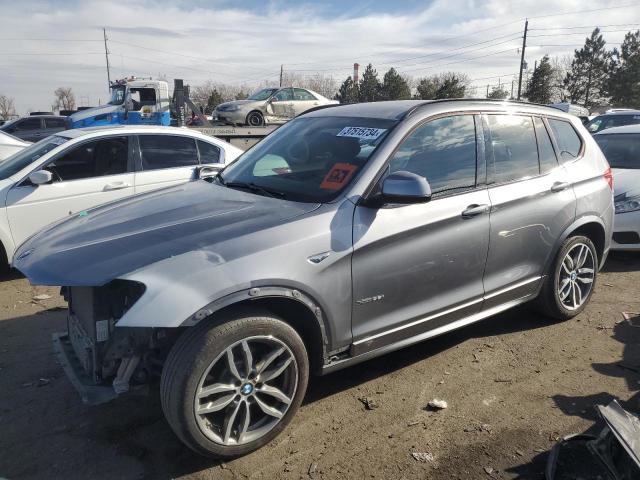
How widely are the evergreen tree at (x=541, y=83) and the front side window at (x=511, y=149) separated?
163 ft

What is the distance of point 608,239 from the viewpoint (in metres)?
4.76

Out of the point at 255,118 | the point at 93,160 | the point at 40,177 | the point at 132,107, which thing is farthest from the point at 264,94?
the point at 40,177

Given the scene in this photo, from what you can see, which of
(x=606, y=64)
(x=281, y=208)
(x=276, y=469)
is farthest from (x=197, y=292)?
(x=606, y=64)

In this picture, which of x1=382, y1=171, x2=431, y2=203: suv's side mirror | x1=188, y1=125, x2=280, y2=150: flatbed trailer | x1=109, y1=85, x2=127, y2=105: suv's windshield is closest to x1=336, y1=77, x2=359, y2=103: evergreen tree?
x1=109, y1=85, x2=127, y2=105: suv's windshield

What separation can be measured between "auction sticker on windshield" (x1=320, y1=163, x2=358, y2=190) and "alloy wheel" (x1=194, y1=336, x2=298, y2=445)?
1.01 meters

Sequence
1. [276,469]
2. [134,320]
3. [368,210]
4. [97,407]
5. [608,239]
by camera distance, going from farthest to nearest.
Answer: [608,239], [97,407], [368,210], [276,469], [134,320]

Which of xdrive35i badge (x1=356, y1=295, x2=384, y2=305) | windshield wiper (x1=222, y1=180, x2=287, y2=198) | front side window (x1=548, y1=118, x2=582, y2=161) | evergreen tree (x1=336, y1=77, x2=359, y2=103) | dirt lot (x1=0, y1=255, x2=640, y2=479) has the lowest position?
dirt lot (x1=0, y1=255, x2=640, y2=479)

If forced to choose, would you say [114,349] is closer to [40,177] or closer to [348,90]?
[40,177]

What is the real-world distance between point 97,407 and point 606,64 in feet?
210

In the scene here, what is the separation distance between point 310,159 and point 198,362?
163 cm

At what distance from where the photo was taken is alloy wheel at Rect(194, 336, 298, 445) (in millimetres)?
2674

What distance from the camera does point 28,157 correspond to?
614cm

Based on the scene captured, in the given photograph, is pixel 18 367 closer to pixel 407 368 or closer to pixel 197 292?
pixel 197 292

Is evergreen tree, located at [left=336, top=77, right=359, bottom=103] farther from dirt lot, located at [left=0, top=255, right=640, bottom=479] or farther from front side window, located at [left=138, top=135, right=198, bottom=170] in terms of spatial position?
dirt lot, located at [left=0, top=255, right=640, bottom=479]
